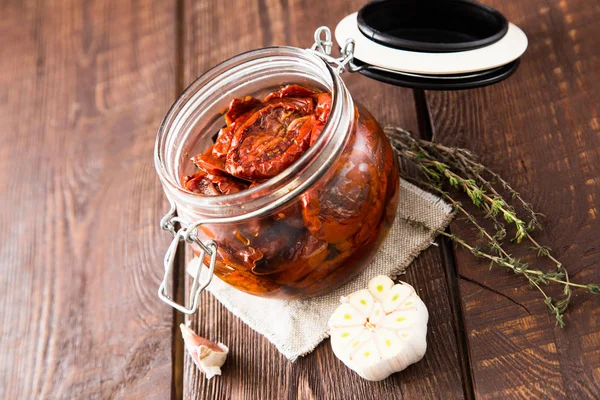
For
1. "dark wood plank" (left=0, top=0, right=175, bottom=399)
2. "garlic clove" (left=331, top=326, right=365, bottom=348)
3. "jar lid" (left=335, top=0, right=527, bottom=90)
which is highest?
"jar lid" (left=335, top=0, right=527, bottom=90)

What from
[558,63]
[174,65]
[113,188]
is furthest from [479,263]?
[174,65]

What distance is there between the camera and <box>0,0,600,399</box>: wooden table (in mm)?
1008

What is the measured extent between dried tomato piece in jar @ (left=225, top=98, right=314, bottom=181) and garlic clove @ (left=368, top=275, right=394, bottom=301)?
0.24 m

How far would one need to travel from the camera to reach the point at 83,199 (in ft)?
4.87

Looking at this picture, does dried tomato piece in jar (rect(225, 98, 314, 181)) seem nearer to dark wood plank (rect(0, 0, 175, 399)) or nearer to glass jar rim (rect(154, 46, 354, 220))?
glass jar rim (rect(154, 46, 354, 220))

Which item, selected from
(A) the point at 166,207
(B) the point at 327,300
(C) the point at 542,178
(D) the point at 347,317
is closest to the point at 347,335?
(D) the point at 347,317

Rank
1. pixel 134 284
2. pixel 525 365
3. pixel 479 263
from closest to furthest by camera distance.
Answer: pixel 525 365 < pixel 479 263 < pixel 134 284

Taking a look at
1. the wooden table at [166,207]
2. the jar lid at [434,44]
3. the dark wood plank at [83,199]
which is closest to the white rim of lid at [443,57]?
the jar lid at [434,44]

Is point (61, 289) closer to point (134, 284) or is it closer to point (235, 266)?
point (134, 284)

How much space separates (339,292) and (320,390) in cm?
17

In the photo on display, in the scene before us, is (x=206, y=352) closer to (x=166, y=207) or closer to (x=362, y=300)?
(x=362, y=300)

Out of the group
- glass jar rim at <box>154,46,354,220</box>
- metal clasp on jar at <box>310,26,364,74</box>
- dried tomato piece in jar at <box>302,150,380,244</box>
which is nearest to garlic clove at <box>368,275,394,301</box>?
dried tomato piece in jar at <box>302,150,380,244</box>

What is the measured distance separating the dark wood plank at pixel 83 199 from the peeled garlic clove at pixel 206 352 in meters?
0.09

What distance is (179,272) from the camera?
4.23ft
